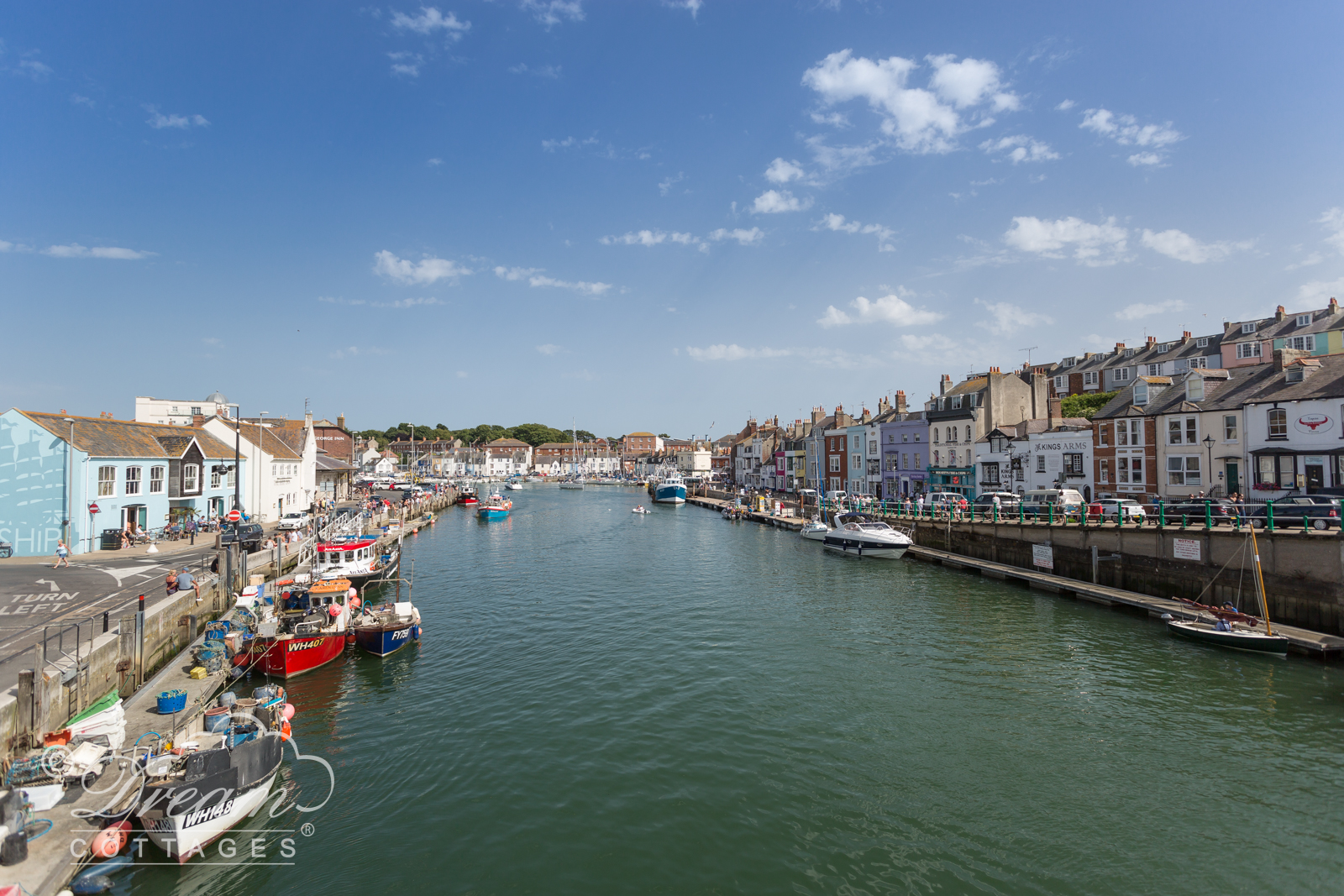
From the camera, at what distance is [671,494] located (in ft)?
381

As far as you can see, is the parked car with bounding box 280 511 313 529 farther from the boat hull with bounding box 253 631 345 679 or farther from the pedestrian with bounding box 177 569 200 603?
the boat hull with bounding box 253 631 345 679

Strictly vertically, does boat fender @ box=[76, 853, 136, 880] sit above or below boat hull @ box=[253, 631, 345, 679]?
below

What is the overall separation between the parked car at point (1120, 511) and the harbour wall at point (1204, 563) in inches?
43.6

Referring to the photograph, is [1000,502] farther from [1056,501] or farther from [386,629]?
[386,629]

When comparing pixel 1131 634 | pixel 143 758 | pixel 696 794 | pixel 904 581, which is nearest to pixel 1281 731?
pixel 1131 634

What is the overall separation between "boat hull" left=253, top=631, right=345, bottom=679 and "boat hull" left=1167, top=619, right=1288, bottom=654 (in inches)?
1290

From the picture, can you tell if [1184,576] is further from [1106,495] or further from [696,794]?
[696,794]

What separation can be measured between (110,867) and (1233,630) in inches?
1320

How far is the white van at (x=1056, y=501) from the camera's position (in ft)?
133

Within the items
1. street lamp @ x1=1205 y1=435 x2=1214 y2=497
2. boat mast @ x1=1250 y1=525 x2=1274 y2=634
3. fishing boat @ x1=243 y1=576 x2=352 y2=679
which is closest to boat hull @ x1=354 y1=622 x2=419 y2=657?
fishing boat @ x1=243 y1=576 x2=352 y2=679

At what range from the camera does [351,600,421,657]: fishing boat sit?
24453mm

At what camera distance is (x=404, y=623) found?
83.1 ft

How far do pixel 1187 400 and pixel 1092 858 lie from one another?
40.9 metres

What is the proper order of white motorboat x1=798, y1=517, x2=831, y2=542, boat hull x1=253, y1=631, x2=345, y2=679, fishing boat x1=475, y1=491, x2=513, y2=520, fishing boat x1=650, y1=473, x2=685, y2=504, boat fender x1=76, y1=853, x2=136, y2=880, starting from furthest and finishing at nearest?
fishing boat x1=650, y1=473, x2=685, y2=504 < fishing boat x1=475, y1=491, x2=513, y2=520 < white motorboat x1=798, y1=517, x2=831, y2=542 < boat hull x1=253, y1=631, x2=345, y2=679 < boat fender x1=76, y1=853, x2=136, y2=880
